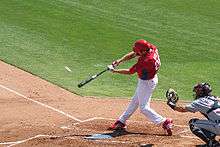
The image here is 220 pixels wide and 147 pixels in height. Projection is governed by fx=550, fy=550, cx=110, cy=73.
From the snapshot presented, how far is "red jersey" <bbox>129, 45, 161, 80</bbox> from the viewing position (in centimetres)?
1082

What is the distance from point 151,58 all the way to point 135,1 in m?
12.7

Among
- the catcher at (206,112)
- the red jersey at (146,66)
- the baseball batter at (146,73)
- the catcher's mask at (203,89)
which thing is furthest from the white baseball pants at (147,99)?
the catcher's mask at (203,89)

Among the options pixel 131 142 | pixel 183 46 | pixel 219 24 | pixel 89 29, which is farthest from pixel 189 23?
pixel 131 142

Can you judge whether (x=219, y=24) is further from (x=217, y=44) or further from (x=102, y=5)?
(x=102, y=5)

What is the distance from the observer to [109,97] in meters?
14.2

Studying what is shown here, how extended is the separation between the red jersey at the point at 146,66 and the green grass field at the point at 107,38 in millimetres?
3580

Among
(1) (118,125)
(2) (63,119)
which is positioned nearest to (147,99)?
(1) (118,125)

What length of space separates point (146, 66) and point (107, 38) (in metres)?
8.27

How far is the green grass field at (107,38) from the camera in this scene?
1566cm

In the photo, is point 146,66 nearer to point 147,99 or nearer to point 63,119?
point 147,99

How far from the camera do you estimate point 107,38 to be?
1900 cm

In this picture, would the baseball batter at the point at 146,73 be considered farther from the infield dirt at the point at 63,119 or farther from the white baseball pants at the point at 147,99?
the infield dirt at the point at 63,119

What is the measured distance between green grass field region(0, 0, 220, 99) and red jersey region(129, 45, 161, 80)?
141 inches

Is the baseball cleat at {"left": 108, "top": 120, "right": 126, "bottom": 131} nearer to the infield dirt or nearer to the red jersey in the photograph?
the infield dirt
